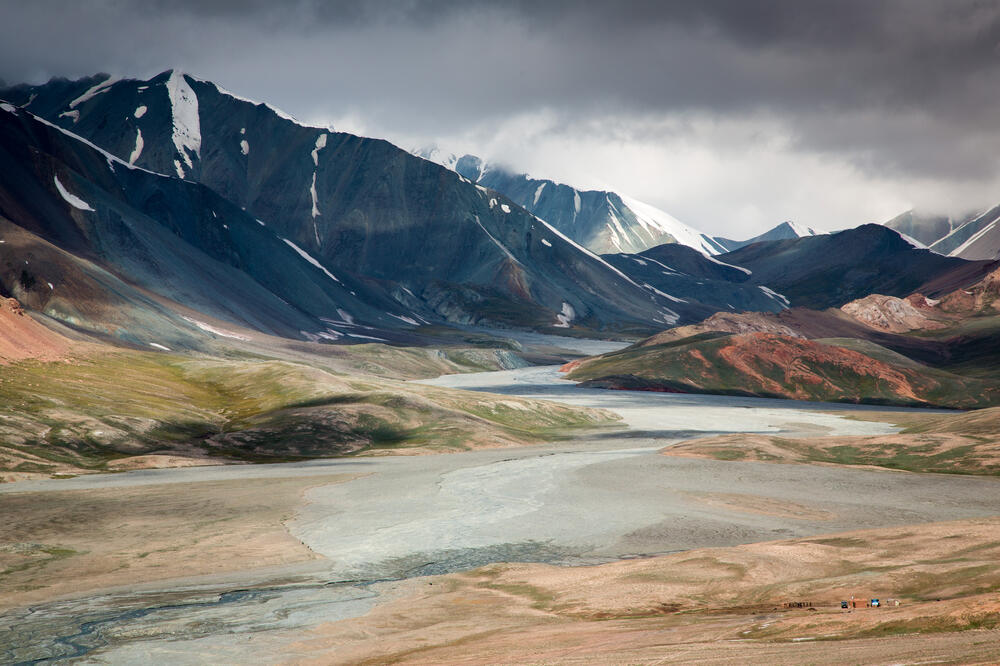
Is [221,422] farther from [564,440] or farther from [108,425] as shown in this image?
[564,440]

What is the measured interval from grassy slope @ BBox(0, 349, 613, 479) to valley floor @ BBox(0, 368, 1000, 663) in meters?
13.4

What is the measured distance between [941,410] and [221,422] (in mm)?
153476

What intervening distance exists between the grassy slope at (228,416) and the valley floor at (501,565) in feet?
44.1

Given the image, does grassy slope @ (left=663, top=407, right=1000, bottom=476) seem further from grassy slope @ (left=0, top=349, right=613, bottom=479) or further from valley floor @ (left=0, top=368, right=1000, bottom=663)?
grassy slope @ (left=0, top=349, right=613, bottom=479)

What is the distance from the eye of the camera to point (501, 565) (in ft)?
149

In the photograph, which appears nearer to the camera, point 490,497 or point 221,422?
point 490,497

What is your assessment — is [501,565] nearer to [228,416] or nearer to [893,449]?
[893,449]

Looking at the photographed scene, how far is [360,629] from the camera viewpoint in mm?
33906

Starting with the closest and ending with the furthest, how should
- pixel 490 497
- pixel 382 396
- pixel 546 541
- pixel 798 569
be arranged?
pixel 798 569 → pixel 546 541 → pixel 490 497 → pixel 382 396

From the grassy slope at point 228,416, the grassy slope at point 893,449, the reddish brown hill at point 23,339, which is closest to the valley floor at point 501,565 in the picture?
the grassy slope at point 893,449

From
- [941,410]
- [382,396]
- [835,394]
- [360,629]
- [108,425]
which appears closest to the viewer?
[360,629]

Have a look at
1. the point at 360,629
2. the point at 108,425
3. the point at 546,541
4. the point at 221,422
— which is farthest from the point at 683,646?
the point at 221,422

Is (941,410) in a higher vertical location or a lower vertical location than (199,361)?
lower

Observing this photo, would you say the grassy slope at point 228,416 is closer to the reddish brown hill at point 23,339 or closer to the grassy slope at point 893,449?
the reddish brown hill at point 23,339
